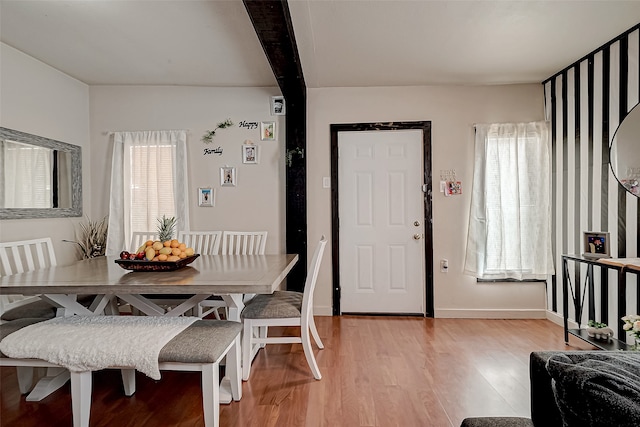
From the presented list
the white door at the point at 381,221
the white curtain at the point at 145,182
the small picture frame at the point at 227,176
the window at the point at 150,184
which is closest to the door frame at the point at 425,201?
the white door at the point at 381,221

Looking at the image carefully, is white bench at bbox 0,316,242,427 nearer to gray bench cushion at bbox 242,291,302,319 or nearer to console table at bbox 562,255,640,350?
gray bench cushion at bbox 242,291,302,319

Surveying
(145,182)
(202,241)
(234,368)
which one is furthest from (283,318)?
(145,182)

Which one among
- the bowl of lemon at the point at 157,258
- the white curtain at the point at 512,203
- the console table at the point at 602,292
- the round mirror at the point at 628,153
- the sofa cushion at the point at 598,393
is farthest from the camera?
the white curtain at the point at 512,203

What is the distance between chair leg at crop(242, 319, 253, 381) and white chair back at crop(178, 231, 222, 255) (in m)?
1.08

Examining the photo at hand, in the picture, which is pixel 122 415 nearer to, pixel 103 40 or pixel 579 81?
pixel 103 40

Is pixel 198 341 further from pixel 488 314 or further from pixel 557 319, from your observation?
pixel 557 319

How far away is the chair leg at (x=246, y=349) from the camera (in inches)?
86.8

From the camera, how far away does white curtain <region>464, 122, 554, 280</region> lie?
344 centimetres

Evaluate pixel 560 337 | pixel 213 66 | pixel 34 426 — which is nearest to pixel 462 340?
pixel 560 337

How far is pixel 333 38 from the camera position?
2.67m

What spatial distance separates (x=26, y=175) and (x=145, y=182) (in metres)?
0.97

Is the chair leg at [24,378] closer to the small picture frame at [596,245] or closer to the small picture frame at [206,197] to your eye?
A: the small picture frame at [206,197]

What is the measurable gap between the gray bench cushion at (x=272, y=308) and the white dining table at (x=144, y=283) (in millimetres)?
86

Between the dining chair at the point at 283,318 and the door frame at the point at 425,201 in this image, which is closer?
the dining chair at the point at 283,318
